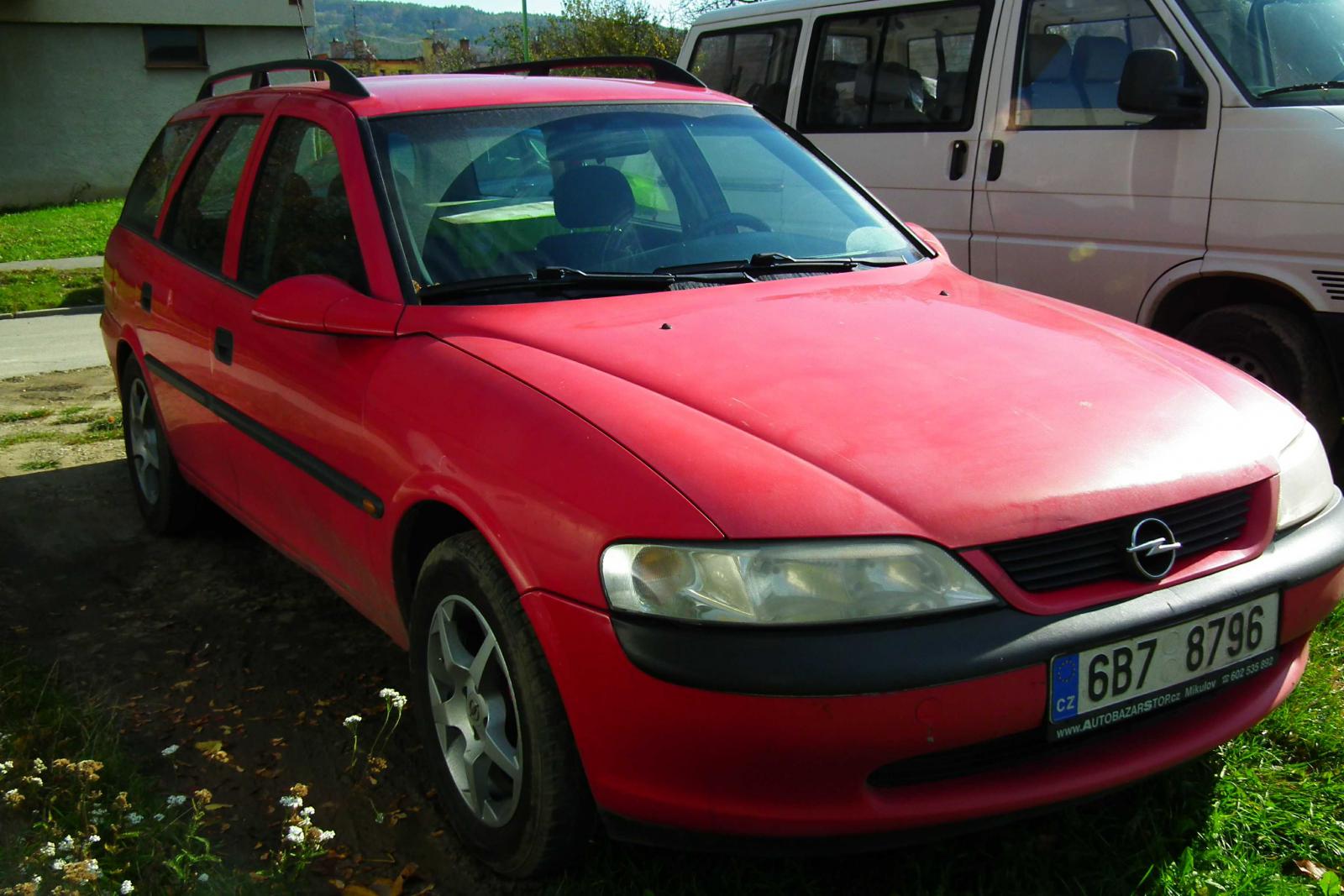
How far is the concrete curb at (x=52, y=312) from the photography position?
11.2 meters

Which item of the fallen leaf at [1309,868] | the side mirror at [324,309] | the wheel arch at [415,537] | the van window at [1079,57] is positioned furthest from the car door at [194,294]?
the van window at [1079,57]

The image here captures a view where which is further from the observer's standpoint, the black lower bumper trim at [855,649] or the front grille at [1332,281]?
the front grille at [1332,281]

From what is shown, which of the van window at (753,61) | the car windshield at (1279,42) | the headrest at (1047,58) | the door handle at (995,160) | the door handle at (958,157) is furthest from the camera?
the van window at (753,61)

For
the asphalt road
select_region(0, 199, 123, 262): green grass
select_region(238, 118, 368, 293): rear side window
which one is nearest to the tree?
select_region(0, 199, 123, 262): green grass

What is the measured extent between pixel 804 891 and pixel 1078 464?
98 cm

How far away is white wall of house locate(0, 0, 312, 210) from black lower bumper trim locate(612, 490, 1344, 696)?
79.8ft

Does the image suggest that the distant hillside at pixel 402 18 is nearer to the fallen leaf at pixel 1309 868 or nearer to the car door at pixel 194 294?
the car door at pixel 194 294

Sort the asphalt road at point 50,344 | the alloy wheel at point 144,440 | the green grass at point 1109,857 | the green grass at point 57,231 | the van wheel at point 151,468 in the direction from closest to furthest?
the green grass at point 1109,857 → the van wheel at point 151,468 → the alloy wheel at point 144,440 → the asphalt road at point 50,344 → the green grass at point 57,231

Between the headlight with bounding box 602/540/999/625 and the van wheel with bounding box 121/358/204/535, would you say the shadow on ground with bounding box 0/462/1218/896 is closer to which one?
the van wheel with bounding box 121/358/204/535

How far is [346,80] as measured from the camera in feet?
12.0

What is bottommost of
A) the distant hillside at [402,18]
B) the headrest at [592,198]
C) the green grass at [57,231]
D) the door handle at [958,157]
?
the green grass at [57,231]

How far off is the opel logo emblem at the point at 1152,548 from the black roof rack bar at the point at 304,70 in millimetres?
2362

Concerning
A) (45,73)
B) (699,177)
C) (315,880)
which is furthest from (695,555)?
(45,73)

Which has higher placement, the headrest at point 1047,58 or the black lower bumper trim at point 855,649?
the headrest at point 1047,58
